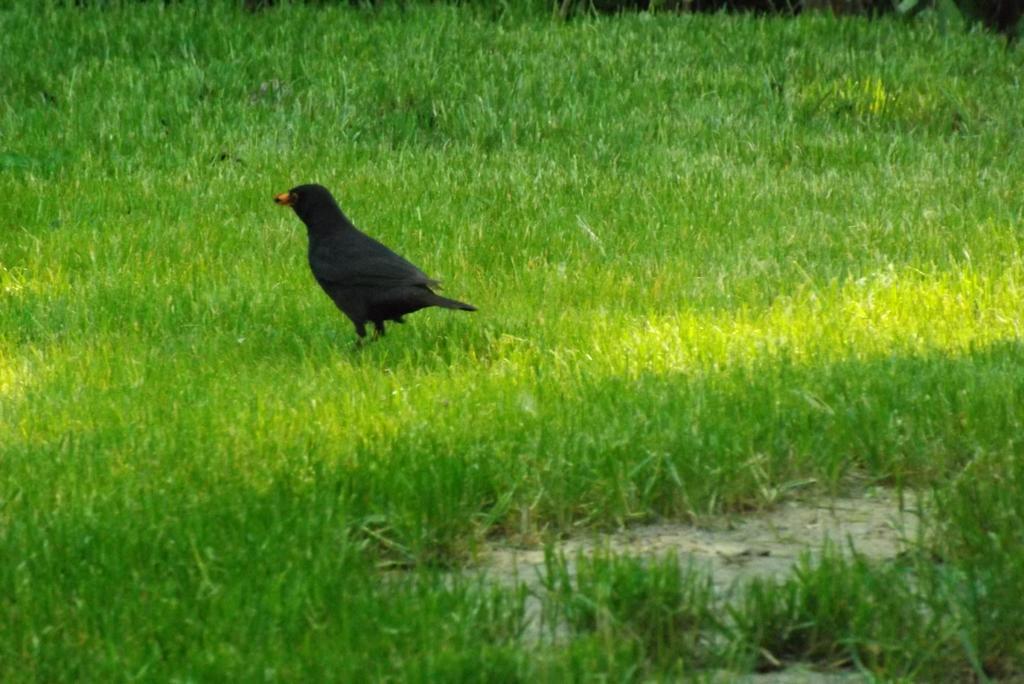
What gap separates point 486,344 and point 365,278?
54cm

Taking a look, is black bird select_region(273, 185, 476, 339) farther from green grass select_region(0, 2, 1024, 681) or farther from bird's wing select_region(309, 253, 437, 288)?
green grass select_region(0, 2, 1024, 681)

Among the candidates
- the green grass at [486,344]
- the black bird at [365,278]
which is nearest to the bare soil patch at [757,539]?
the green grass at [486,344]

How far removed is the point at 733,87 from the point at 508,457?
7549 mm

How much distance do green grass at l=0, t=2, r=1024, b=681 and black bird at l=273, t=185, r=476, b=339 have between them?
0.70 ft

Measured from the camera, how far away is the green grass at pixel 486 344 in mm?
3459

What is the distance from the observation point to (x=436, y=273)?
24.1ft

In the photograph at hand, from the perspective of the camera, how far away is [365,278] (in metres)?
6.11

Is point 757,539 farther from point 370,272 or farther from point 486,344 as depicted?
point 370,272

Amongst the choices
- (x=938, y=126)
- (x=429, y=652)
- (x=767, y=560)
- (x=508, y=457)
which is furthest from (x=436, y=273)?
(x=938, y=126)

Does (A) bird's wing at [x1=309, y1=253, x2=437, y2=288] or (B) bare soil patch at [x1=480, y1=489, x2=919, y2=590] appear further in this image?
(A) bird's wing at [x1=309, y1=253, x2=437, y2=288]

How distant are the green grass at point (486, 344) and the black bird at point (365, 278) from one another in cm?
21

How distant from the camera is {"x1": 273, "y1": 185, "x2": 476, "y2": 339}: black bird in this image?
19.8 feet

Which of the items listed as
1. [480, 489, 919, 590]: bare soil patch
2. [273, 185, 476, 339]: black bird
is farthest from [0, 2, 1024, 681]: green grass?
[273, 185, 476, 339]: black bird

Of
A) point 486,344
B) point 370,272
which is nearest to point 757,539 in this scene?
point 486,344
